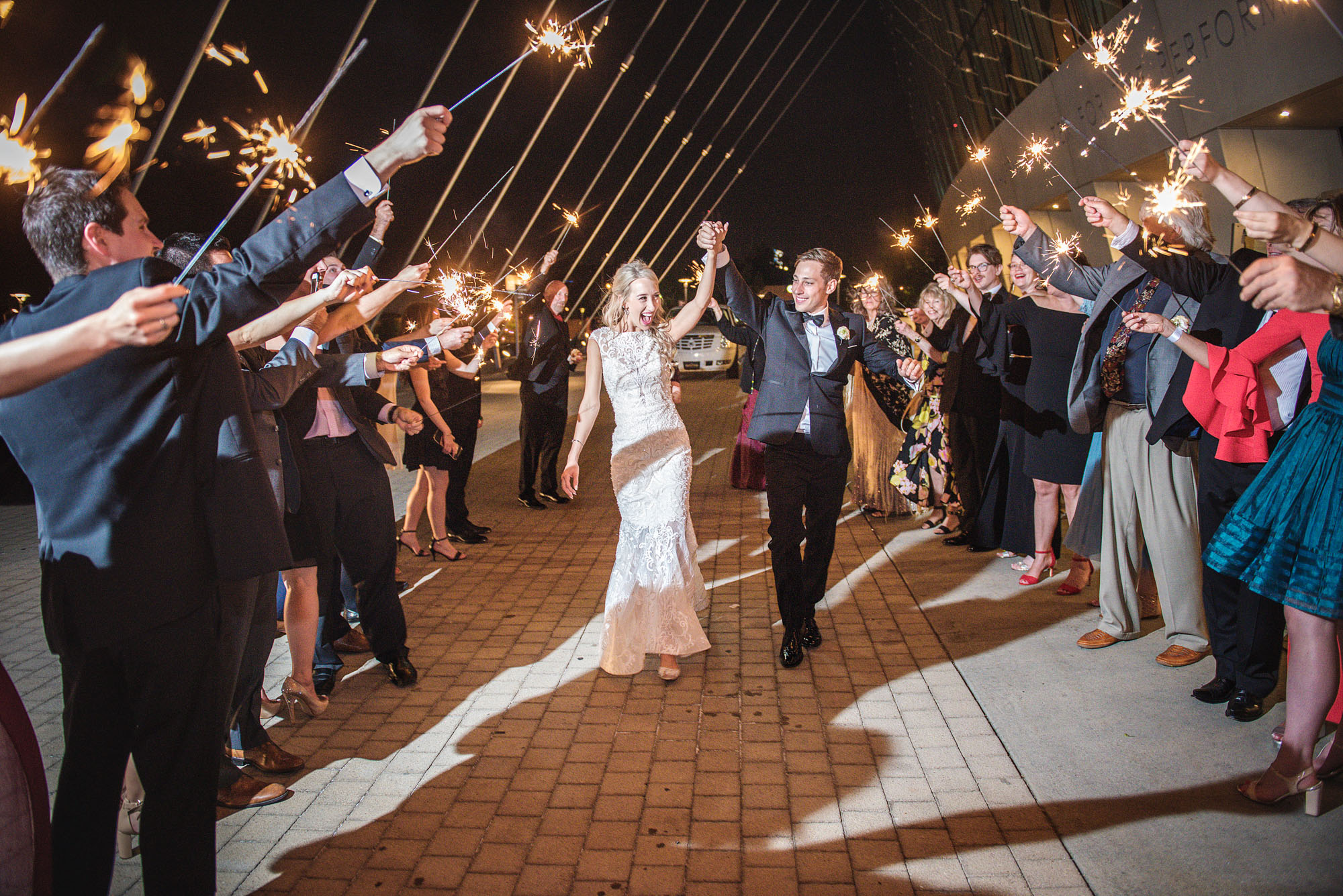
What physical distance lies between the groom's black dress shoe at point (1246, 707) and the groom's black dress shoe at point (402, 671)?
4.14m

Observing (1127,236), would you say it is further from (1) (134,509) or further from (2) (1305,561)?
(1) (134,509)

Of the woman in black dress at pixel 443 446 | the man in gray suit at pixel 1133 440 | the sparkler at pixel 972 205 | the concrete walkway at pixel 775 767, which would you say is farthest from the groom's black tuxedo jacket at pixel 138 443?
the woman in black dress at pixel 443 446

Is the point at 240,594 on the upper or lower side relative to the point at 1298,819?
upper

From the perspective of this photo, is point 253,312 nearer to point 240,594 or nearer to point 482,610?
point 240,594

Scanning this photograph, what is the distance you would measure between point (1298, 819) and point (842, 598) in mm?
3217

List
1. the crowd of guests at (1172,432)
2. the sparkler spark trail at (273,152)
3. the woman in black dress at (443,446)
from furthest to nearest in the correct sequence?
the woman in black dress at (443,446), the sparkler spark trail at (273,152), the crowd of guests at (1172,432)

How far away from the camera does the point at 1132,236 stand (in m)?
4.05

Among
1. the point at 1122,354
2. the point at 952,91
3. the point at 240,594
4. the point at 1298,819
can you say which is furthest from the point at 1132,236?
the point at 952,91

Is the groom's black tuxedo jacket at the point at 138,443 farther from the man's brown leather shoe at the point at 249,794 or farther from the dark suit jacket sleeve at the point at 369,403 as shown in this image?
the dark suit jacket sleeve at the point at 369,403

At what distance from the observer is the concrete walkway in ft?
9.81

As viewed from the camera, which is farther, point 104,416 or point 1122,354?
point 1122,354

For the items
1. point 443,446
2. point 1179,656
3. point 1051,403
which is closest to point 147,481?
point 443,446

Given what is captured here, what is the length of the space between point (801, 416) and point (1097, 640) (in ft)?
7.07

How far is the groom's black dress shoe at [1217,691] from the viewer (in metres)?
4.09
